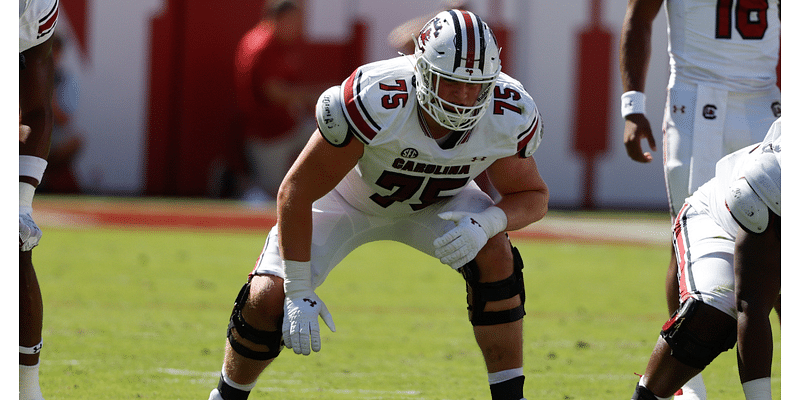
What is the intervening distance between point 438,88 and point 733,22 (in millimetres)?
1548

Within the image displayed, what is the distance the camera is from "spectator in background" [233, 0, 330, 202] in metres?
10.6

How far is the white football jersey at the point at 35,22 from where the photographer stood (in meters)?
3.12

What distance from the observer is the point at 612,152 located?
12414 mm

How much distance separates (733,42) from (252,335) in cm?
219

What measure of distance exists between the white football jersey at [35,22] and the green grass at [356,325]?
48.8 inches

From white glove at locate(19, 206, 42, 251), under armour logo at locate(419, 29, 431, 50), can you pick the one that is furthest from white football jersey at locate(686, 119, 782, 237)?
white glove at locate(19, 206, 42, 251)

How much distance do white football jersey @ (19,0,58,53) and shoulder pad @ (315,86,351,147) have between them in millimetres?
1026

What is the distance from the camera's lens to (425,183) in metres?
3.13

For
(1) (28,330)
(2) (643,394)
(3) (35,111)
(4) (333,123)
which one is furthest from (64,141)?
(2) (643,394)

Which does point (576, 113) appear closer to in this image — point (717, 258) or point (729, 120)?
point (729, 120)

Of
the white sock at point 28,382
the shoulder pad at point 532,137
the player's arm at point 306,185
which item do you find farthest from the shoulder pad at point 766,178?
the white sock at point 28,382

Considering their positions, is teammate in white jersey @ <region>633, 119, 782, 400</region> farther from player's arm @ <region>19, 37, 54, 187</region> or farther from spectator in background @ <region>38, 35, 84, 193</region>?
spectator in background @ <region>38, 35, 84, 193</region>

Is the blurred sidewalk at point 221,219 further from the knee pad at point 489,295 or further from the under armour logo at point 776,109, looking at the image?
the knee pad at point 489,295

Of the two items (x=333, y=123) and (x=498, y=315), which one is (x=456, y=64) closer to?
(x=333, y=123)
